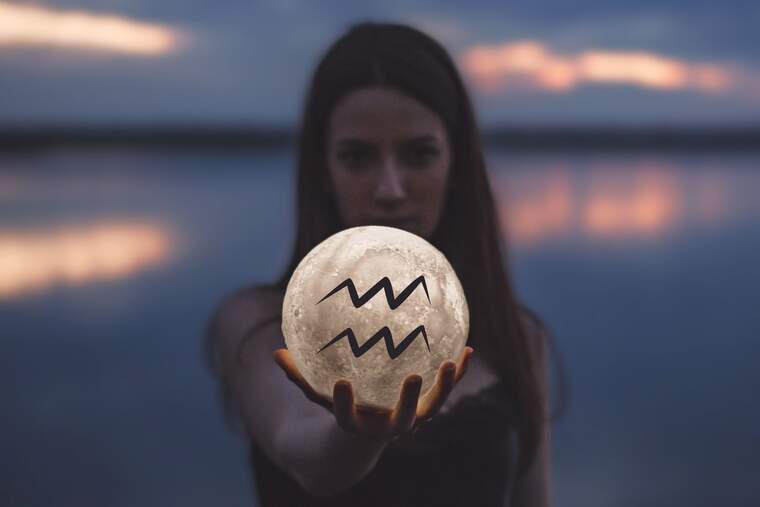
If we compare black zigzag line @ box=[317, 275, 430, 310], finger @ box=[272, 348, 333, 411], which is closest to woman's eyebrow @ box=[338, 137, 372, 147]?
black zigzag line @ box=[317, 275, 430, 310]

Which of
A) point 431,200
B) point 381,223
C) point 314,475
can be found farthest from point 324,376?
point 431,200

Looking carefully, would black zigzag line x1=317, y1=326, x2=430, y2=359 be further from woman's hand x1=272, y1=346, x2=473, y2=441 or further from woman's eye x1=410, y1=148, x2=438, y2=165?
woman's eye x1=410, y1=148, x2=438, y2=165

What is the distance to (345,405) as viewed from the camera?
1.44m

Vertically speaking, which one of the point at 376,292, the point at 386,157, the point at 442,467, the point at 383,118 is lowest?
the point at 442,467


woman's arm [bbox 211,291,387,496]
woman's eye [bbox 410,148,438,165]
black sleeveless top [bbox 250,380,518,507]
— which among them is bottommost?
black sleeveless top [bbox 250,380,518,507]

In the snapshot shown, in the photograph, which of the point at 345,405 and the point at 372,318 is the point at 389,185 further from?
the point at 345,405

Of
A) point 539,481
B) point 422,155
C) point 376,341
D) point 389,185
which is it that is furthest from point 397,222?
point 539,481

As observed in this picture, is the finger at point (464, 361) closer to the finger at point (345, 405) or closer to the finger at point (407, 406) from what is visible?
the finger at point (407, 406)

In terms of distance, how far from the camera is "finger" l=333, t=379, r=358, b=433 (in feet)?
4.60

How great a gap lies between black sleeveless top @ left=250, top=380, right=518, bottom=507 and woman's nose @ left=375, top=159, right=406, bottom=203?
3.17ft

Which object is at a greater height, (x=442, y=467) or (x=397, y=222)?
(x=397, y=222)

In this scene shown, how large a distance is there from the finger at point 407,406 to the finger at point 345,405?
10 centimetres

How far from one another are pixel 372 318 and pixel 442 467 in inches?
53.6

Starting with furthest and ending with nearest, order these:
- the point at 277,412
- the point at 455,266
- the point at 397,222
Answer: the point at 455,266
the point at 397,222
the point at 277,412
